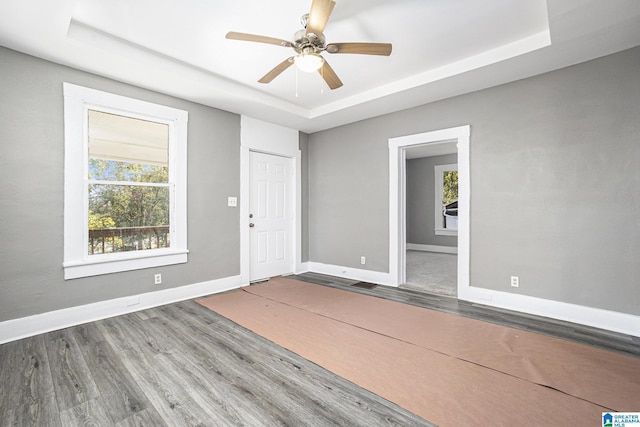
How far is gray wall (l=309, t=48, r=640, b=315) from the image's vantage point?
8.92ft

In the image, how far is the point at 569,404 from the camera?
66.7 inches

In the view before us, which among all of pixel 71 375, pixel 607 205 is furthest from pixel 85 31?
pixel 607 205

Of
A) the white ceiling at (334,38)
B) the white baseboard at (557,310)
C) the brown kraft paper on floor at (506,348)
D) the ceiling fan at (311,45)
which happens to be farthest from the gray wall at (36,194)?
the white baseboard at (557,310)

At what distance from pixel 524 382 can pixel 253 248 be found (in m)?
3.77

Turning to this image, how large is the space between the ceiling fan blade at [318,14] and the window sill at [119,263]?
9.96ft

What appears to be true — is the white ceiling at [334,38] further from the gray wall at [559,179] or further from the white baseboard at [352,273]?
the white baseboard at [352,273]

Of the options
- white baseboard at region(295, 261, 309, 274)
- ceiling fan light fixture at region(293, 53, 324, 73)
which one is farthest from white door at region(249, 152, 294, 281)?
ceiling fan light fixture at region(293, 53, 324, 73)

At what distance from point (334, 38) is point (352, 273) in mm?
3475

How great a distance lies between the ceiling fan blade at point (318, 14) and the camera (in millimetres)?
1830

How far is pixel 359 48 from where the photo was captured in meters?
2.26

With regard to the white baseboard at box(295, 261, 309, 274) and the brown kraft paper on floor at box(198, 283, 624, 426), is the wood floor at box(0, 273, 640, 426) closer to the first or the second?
the brown kraft paper on floor at box(198, 283, 624, 426)

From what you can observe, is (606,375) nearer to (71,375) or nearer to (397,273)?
(397,273)

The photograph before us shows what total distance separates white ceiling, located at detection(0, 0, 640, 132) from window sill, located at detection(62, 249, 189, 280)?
2.03 m

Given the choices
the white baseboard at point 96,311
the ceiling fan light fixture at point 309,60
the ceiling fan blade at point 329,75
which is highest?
the ceiling fan blade at point 329,75
